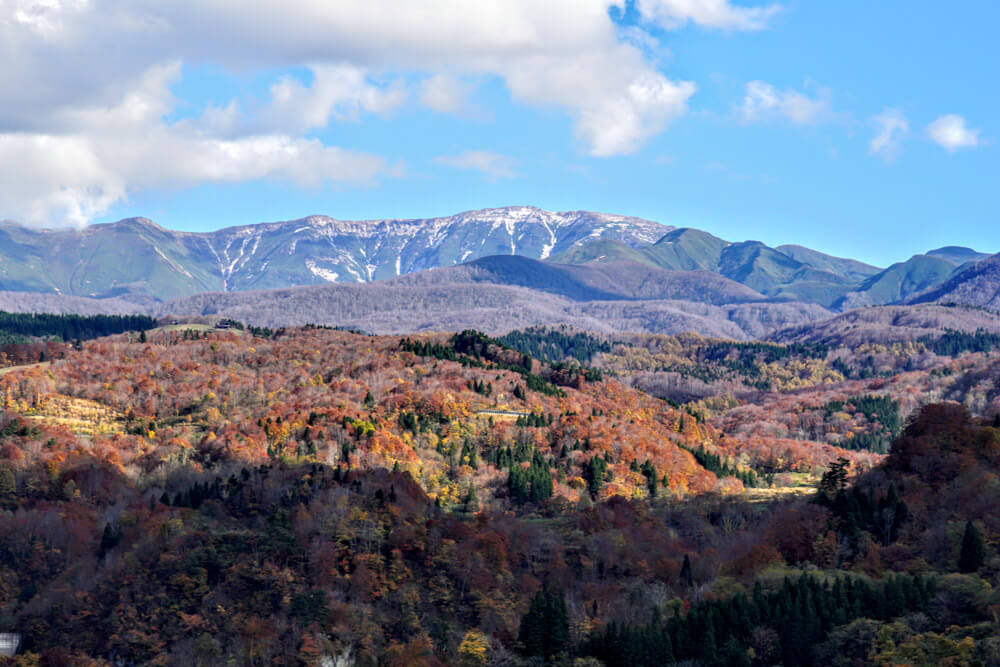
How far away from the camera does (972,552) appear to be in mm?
131125

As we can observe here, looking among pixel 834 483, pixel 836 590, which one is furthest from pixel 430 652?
pixel 834 483

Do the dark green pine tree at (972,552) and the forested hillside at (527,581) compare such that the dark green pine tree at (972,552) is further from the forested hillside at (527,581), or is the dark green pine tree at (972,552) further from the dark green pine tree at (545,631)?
the dark green pine tree at (545,631)

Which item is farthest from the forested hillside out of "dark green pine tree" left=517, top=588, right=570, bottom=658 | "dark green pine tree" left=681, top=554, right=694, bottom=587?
"dark green pine tree" left=681, top=554, right=694, bottom=587

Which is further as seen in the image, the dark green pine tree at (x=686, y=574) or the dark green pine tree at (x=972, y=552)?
the dark green pine tree at (x=686, y=574)

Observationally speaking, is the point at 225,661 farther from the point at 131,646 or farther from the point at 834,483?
the point at 834,483

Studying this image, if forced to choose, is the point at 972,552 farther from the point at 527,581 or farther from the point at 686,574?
the point at 527,581

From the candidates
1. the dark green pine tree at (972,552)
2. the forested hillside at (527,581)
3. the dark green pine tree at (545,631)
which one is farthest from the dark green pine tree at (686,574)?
the dark green pine tree at (972,552)

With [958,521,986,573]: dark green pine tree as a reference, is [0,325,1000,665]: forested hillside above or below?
below

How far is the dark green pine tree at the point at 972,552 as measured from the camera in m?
130

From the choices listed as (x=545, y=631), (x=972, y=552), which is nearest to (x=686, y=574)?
(x=545, y=631)

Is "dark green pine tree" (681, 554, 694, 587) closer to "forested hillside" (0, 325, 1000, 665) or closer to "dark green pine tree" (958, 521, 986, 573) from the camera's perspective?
"forested hillside" (0, 325, 1000, 665)

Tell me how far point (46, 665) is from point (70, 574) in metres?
24.8

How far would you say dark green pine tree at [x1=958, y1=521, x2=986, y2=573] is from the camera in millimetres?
130375

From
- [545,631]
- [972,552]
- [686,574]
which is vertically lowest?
[545,631]
